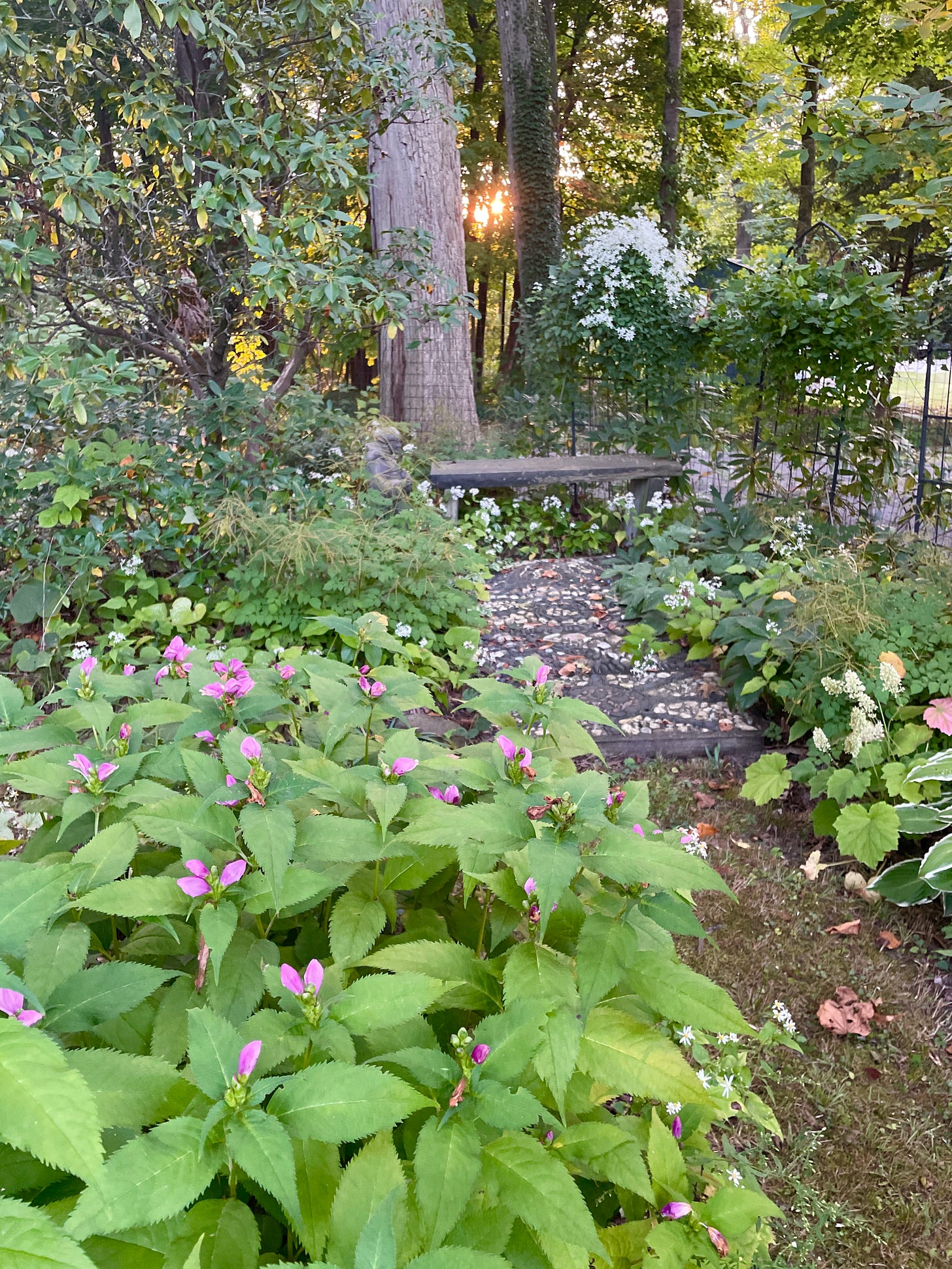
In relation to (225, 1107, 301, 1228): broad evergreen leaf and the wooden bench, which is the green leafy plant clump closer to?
(225, 1107, 301, 1228): broad evergreen leaf

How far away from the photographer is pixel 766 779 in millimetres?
3402

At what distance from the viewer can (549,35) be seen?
12.9 metres

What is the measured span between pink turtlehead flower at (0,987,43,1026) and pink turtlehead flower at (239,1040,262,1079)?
204 millimetres

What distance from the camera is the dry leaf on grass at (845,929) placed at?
2912mm

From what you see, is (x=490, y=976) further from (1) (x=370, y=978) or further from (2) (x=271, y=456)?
(2) (x=271, y=456)

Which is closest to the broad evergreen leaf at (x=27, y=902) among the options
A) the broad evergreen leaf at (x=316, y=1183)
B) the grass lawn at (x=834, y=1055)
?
the broad evergreen leaf at (x=316, y=1183)

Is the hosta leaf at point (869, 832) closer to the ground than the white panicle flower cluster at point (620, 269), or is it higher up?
closer to the ground

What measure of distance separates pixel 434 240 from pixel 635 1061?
24.9ft

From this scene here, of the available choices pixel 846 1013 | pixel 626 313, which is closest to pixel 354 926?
pixel 846 1013

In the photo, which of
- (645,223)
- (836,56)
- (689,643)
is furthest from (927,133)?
(836,56)

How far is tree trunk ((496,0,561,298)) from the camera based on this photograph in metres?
10.0

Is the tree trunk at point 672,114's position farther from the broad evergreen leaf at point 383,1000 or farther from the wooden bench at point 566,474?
the broad evergreen leaf at point 383,1000

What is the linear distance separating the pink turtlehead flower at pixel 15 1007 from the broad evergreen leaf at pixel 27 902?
0.30 ft

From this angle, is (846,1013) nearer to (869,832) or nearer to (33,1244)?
(869,832)
